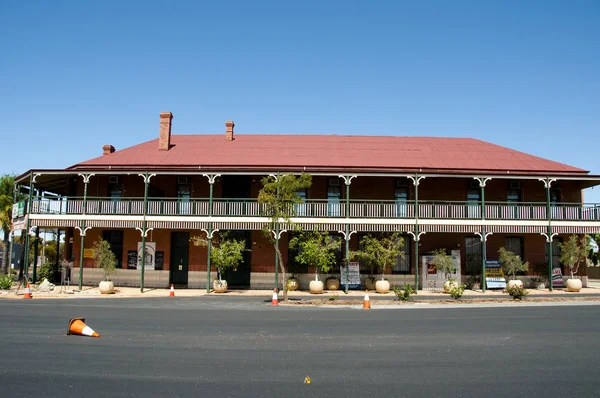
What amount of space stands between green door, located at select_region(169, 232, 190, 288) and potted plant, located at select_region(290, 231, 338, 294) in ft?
20.5

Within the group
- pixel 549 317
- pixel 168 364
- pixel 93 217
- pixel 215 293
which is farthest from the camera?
pixel 93 217

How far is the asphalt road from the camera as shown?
6.63m

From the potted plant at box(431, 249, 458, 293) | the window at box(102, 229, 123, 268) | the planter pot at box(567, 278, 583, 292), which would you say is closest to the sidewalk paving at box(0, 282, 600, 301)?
the planter pot at box(567, 278, 583, 292)

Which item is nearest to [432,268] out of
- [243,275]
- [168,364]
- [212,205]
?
[243,275]

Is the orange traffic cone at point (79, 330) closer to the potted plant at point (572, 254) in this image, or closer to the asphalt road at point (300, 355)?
the asphalt road at point (300, 355)

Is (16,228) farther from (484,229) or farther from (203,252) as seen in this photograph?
(484,229)

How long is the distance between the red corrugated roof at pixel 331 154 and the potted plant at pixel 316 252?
3.74m

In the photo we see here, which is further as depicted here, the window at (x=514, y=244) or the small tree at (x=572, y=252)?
the window at (x=514, y=244)

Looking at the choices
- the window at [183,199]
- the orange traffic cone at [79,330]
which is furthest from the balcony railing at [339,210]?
the orange traffic cone at [79,330]

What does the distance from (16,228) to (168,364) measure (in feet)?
69.6

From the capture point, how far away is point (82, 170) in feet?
79.9

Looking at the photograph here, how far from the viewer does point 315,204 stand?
23844 mm

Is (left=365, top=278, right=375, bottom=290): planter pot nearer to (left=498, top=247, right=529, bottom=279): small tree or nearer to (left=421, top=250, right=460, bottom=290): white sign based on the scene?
(left=421, top=250, right=460, bottom=290): white sign

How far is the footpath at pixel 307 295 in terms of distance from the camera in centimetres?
1995
